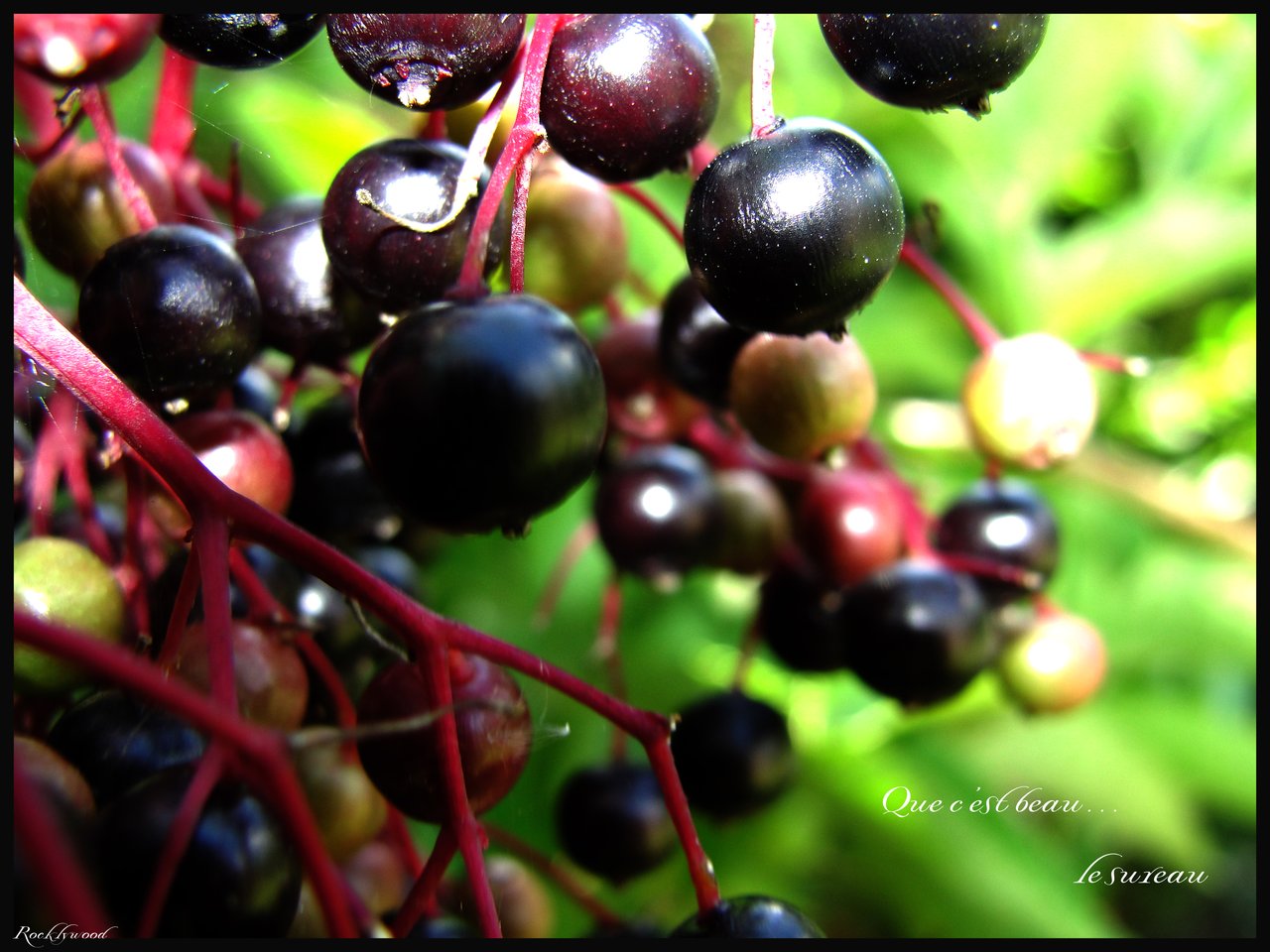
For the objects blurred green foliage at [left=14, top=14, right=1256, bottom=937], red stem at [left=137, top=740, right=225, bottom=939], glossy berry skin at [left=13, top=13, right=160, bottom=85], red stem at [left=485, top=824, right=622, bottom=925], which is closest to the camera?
red stem at [left=137, top=740, right=225, bottom=939]

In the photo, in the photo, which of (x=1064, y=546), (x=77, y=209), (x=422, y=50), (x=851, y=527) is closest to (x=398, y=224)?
(x=422, y=50)

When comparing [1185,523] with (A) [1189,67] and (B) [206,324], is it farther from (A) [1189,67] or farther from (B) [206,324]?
(B) [206,324]

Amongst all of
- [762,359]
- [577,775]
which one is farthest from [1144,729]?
[762,359]

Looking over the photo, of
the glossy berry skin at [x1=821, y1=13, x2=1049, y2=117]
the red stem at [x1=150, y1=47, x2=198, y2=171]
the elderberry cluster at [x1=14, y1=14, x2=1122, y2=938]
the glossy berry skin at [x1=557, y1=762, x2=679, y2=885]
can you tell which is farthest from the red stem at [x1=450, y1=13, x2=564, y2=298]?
the glossy berry skin at [x1=557, y1=762, x2=679, y2=885]

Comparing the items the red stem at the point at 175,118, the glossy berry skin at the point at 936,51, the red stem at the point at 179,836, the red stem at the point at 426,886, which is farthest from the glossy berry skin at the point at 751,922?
the red stem at the point at 175,118

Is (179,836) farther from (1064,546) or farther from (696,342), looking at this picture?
(1064,546)

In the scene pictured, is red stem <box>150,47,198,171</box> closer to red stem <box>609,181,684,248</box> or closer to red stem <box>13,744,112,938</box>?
red stem <box>609,181,684,248</box>
